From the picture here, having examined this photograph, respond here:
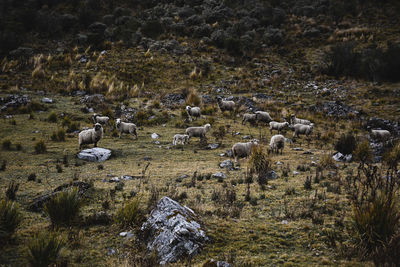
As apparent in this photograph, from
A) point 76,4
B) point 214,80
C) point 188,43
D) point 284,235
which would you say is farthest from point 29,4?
point 284,235

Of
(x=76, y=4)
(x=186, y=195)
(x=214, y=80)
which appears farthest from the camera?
(x=76, y=4)

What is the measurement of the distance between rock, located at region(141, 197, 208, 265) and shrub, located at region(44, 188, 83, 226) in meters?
1.59

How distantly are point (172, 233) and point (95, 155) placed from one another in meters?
8.11

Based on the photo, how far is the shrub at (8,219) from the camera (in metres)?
4.35

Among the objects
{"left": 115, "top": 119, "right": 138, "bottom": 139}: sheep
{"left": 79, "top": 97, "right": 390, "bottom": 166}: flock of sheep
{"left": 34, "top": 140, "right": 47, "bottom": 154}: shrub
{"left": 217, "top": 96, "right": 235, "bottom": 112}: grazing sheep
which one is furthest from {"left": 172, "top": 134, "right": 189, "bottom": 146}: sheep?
{"left": 217, "top": 96, "right": 235, "bottom": 112}: grazing sheep

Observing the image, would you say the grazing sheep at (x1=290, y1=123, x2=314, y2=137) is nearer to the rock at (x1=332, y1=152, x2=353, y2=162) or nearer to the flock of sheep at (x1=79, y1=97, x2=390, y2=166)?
the flock of sheep at (x1=79, y1=97, x2=390, y2=166)

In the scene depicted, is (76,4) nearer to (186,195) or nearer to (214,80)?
(214,80)

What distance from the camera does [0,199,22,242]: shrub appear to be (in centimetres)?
435

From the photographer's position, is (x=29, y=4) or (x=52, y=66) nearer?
(x=52, y=66)

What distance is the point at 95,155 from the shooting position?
11.0m

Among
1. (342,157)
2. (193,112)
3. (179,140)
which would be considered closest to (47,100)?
(193,112)

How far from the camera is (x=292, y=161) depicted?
35.0ft

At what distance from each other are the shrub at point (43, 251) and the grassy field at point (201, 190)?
1.40ft

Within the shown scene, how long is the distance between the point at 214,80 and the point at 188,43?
34.1 ft
